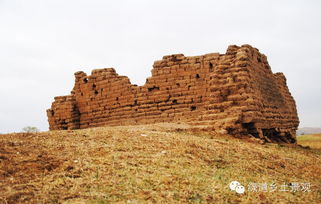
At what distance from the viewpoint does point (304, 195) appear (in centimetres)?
528

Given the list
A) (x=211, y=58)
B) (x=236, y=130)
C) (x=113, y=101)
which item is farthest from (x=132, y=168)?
(x=113, y=101)

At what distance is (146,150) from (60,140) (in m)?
2.05

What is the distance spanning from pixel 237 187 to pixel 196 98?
8905 mm

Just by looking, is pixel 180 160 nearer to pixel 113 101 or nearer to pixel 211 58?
pixel 211 58

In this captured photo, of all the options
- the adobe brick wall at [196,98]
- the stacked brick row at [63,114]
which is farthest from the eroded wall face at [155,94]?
the stacked brick row at [63,114]

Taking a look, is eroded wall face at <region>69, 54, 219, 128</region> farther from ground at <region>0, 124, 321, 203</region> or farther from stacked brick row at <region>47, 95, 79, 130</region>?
ground at <region>0, 124, 321, 203</region>

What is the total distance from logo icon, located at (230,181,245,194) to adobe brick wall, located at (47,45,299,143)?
5.18 m

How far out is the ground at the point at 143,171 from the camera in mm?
4539

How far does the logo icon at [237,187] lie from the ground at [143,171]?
0.24ft

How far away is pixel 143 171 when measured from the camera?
5.52m

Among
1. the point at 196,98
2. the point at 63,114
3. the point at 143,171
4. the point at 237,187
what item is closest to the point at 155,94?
the point at 196,98

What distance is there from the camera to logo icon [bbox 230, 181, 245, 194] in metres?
5.00

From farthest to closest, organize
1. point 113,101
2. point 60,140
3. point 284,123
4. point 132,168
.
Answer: point 113,101 → point 284,123 → point 60,140 → point 132,168

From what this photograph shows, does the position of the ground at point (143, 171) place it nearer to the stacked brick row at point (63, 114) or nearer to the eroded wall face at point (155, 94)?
the eroded wall face at point (155, 94)
